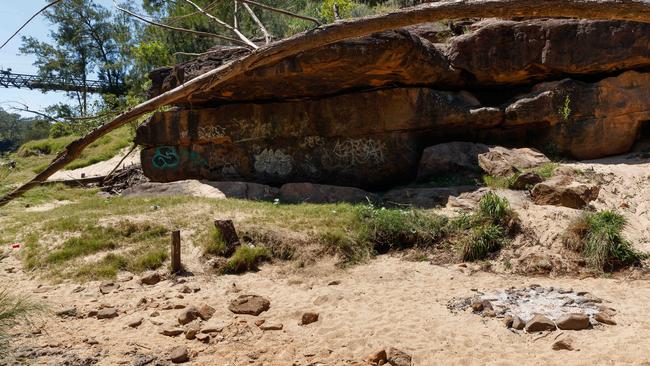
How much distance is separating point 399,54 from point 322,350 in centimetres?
703

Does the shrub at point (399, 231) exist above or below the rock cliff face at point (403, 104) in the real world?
below

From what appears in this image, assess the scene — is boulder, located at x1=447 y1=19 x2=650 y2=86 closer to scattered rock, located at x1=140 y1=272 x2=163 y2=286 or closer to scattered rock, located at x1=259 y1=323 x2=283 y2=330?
scattered rock, located at x1=140 y1=272 x2=163 y2=286

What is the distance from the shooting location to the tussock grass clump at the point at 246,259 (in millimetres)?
7539

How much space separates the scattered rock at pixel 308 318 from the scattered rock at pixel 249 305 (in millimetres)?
552

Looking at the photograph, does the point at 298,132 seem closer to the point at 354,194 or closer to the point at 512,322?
the point at 354,194

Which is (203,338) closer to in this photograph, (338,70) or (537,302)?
(537,302)

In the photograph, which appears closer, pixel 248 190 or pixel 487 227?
pixel 487 227

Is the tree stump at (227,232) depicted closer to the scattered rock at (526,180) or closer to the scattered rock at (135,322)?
the scattered rock at (135,322)

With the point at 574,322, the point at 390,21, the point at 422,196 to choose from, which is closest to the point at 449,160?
the point at 422,196

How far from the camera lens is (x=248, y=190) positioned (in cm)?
1152

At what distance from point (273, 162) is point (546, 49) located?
6.31 m

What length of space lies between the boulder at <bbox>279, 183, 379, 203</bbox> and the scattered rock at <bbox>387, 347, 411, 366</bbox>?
5729 mm

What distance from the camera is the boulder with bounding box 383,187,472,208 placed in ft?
32.1

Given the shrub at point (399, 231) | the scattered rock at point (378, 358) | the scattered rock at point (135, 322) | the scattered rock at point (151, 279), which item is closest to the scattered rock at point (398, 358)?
the scattered rock at point (378, 358)
